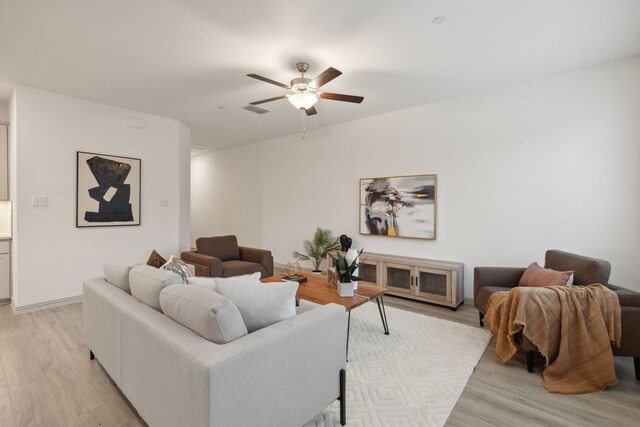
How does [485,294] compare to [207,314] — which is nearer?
[207,314]

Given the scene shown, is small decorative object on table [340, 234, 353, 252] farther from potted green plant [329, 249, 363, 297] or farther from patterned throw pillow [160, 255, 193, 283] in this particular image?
patterned throw pillow [160, 255, 193, 283]

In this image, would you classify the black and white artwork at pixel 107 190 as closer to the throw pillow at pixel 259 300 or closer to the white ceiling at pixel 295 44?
the white ceiling at pixel 295 44

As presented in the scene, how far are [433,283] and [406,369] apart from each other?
1.73 metres

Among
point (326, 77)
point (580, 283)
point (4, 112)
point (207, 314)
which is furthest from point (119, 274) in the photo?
point (4, 112)

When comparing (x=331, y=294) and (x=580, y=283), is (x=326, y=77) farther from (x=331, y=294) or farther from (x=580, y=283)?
(x=580, y=283)

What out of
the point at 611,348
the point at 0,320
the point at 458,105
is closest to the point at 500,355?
the point at 611,348

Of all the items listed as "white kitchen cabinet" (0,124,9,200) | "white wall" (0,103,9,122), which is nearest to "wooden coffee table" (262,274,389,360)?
"white kitchen cabinet" (0,124,9,200)

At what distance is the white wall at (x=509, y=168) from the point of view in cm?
302

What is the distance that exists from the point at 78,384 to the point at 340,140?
4454mm

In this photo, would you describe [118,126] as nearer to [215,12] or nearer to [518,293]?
[215,12]

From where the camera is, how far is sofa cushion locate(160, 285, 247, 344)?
131 cm

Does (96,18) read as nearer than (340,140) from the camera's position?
Yes

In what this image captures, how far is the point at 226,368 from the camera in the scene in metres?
1.15

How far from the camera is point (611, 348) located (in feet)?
7.07
